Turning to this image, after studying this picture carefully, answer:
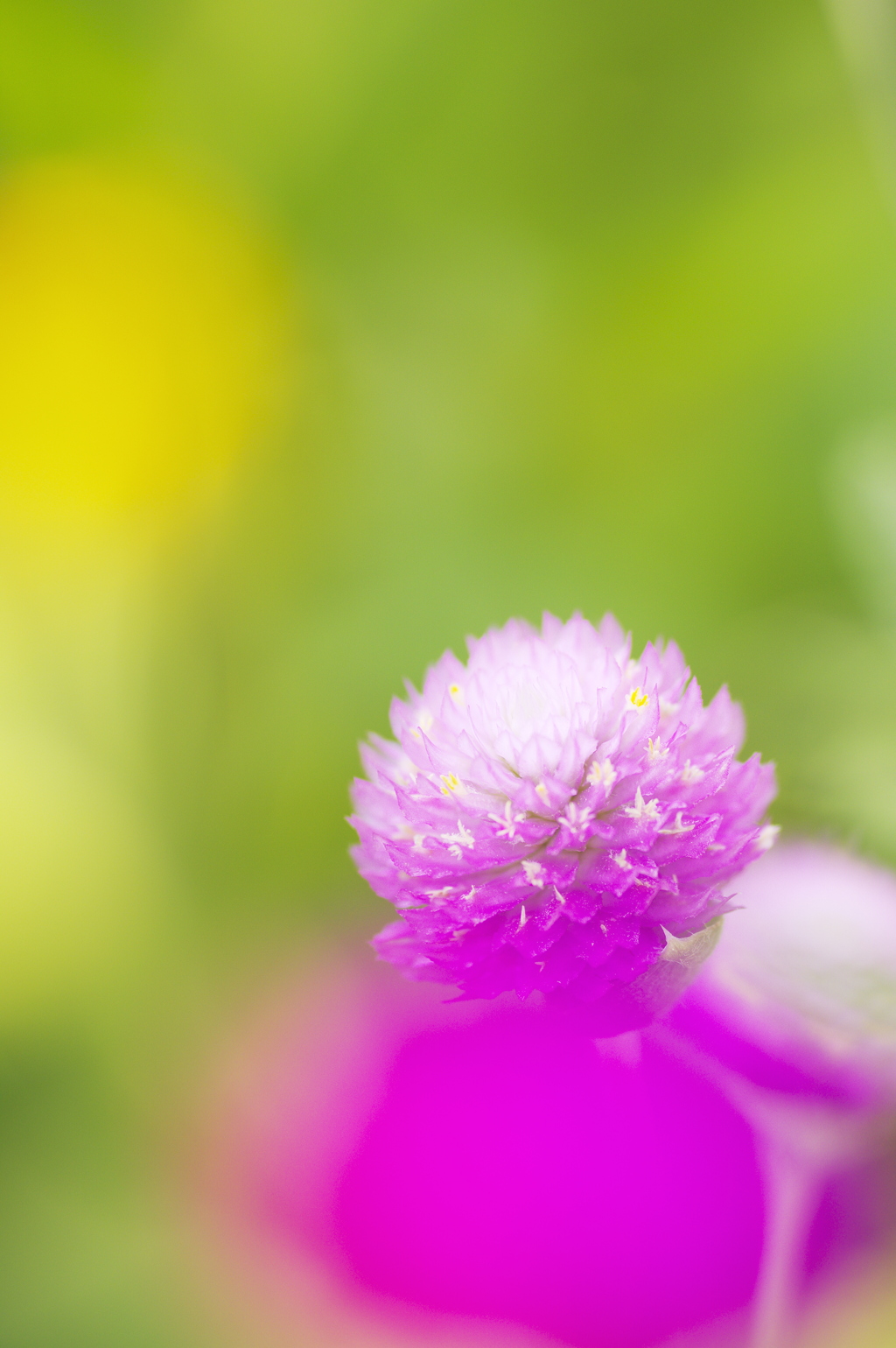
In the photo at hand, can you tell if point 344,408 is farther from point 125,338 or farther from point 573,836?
point 573,836

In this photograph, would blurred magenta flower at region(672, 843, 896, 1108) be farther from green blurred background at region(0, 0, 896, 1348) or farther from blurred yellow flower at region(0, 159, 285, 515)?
blurred yellow flower at region(0, 159, 285, 515)

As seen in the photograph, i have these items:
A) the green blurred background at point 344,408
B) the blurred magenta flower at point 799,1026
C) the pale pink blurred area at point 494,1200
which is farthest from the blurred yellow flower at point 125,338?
the blurred magenta flower at point 799,1026

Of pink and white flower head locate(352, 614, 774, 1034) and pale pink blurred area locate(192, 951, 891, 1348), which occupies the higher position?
pink and white flower head locate(352, 614, 774, 1034)

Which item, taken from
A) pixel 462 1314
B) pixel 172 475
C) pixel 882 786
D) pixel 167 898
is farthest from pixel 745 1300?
pixel 172 475

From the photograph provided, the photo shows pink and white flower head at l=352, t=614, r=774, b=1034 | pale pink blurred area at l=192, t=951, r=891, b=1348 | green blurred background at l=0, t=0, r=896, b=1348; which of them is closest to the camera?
pink and white flower head at l=352, t=614, r=774, b=1034

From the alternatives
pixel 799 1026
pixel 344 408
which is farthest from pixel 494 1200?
pixel 344 408

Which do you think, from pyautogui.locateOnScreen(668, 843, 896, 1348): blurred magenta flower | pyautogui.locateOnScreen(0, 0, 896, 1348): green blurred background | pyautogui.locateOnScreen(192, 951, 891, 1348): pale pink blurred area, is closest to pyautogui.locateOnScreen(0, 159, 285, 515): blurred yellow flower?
pyautogui.locateOnScreen(0, 0, 896, 1348): green blurred background

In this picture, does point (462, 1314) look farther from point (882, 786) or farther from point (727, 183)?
point (727, 183)
